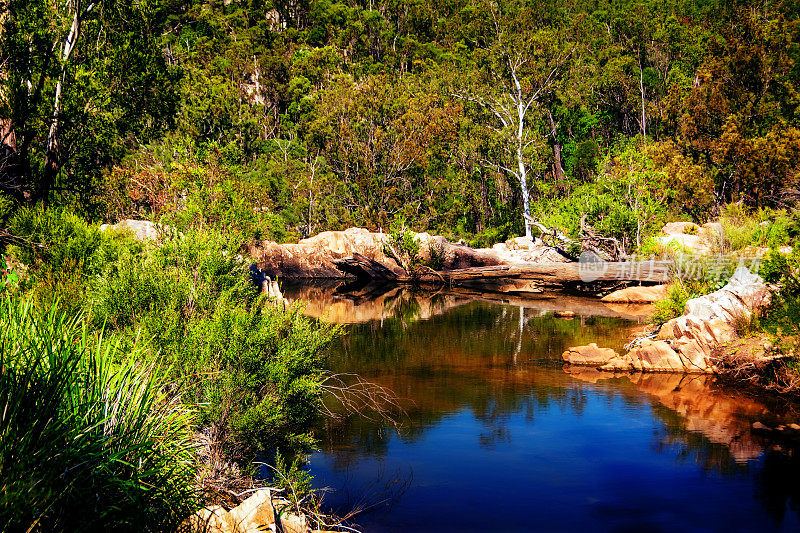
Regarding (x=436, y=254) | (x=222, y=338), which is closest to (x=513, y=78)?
(x=436, y=254)

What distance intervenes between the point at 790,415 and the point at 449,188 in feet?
120

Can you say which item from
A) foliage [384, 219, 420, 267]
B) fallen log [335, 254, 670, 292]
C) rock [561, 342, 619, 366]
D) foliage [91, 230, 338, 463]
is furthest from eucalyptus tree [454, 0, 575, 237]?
foliage [91, 230, 338, 463]

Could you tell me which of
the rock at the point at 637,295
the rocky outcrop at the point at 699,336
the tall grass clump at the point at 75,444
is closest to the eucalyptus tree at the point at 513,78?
the rock at the point at 637,295

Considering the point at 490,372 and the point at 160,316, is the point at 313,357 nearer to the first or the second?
the point at 160,316

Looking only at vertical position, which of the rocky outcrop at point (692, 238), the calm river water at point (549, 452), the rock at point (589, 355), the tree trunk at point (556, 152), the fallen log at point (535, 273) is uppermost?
the tree trunk at point (556, 152)

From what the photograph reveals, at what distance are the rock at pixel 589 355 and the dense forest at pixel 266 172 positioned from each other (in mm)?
2935

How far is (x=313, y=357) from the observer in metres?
10.6

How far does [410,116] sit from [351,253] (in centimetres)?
1218

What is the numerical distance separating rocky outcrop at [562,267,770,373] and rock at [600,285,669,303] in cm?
917

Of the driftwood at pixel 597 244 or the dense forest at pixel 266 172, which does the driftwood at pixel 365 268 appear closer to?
the dense forest at pixel 266 172

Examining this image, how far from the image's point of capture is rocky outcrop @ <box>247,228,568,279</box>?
3644 centimetres

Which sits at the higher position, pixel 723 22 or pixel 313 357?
pixel 723 22

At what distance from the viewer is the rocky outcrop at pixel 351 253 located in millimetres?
36438

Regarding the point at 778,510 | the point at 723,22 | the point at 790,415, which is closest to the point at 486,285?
the point at 790,415
